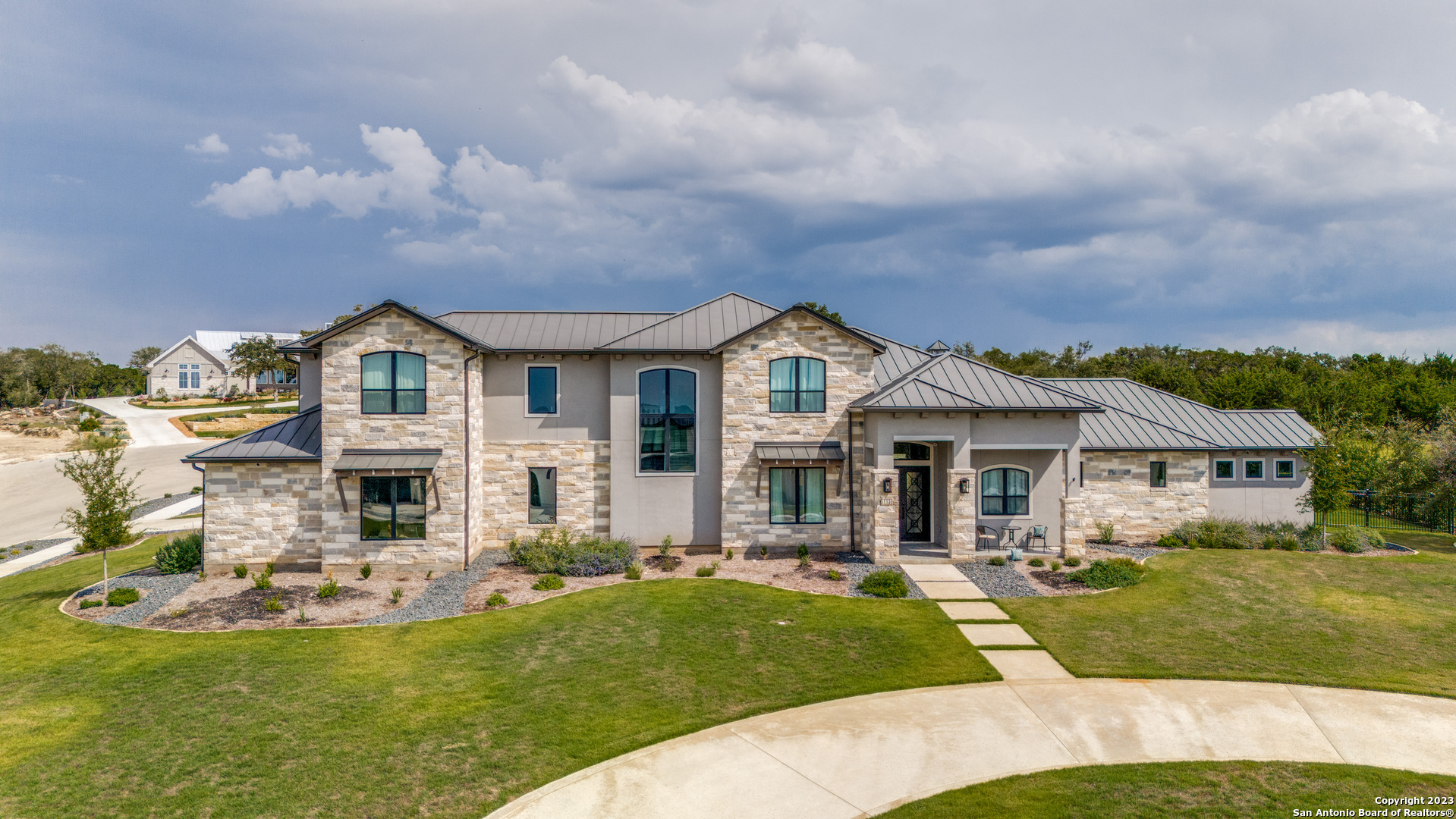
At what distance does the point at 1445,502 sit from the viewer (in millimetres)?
22297

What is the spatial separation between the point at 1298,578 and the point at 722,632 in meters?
Result: 15.1

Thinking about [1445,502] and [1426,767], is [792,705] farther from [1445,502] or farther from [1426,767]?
[1445,502]

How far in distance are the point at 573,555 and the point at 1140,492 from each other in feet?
59.4

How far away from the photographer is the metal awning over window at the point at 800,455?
60.5 ft

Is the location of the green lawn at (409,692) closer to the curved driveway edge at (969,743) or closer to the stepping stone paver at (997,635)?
the stepping stone paver at (997,635)

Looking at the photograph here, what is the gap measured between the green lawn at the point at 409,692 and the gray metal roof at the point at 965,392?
583 cm

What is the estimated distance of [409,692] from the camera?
1020 cm

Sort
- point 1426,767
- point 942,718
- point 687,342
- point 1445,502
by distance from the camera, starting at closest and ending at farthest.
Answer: point 1426,767 → point 942,718 → point 687,342 → point 1445,502

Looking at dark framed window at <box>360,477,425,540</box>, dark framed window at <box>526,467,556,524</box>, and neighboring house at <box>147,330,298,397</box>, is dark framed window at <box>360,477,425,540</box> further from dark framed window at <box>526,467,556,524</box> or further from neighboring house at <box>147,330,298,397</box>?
neighboring house at <box>147,330,298,397</box>

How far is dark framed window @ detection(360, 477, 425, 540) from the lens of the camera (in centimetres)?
1747

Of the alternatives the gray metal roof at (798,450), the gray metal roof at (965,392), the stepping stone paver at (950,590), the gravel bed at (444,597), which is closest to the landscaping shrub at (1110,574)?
the stepping stone paver at (950,590)

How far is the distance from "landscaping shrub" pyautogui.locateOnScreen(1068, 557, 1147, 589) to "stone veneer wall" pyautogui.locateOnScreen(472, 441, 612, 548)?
13.0 metres

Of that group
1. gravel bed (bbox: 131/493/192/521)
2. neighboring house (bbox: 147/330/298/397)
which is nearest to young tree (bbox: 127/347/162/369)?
neighboring house (bbox: 147/330/298/397)

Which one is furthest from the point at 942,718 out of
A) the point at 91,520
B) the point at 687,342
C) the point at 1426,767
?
the point at 91,520
